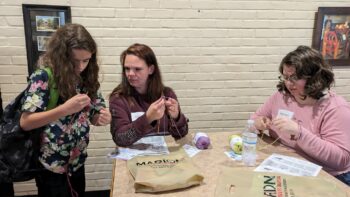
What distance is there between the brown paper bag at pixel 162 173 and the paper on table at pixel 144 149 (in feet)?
0.42

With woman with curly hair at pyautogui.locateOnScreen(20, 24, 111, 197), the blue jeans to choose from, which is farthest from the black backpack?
the blue jeans

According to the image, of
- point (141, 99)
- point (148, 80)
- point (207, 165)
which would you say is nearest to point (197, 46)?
point (148, 80)

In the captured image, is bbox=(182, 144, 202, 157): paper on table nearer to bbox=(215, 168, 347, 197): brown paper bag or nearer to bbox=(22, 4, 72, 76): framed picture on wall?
bbox=(215, 168, 347, 197): brown paper bag

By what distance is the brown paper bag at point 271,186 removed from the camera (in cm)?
116

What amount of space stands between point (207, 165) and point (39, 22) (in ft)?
5.42

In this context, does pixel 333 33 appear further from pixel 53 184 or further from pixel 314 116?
pixel 53 184

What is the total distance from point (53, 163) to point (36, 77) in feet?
1.37

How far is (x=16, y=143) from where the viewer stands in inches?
54.8

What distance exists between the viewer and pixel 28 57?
2287mm

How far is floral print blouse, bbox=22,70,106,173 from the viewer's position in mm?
1348

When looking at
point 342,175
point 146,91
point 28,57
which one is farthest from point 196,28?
point 342,175

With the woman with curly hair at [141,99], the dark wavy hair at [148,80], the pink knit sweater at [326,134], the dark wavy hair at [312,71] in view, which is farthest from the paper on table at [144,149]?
the dark wavy hair at [312,71]

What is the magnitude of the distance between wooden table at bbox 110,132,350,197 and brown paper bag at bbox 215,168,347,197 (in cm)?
6

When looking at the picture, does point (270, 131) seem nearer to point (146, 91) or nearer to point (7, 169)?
point (146, 91)
